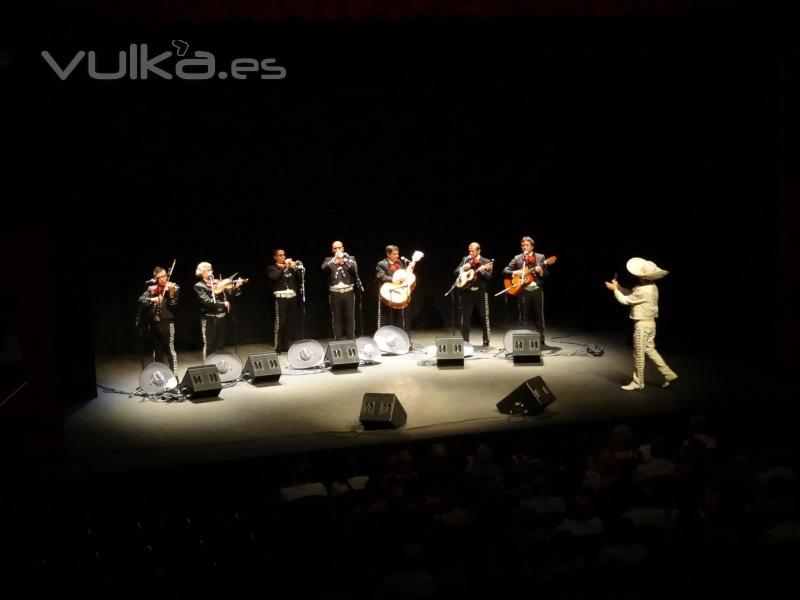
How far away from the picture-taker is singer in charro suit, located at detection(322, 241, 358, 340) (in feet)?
46.3

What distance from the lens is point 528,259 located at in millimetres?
14023

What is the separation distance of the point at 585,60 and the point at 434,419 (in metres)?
6.10

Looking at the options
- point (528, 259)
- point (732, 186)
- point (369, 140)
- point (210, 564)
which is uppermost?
point (369, 140)

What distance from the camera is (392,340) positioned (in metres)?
14.1

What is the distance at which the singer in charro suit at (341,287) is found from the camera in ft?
46.3

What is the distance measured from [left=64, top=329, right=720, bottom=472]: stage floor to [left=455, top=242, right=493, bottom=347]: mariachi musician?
0.72 meters

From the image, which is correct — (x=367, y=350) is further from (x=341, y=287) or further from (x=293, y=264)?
(x=293, y=264)

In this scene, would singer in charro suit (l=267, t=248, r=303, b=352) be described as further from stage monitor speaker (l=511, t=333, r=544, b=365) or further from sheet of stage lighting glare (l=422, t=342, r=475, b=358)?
stage monitor speaker (l=511, t=333, r=544, b=365)

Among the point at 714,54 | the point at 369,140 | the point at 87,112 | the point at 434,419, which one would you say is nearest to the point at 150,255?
the point at 87,112

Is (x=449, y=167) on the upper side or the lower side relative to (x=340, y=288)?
upper

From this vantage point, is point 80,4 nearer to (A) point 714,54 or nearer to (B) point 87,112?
(B) point 87,112

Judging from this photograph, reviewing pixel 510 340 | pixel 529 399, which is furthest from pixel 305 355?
pixel 529 399

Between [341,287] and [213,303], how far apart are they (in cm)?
217

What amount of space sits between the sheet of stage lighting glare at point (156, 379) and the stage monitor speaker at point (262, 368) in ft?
3.50
